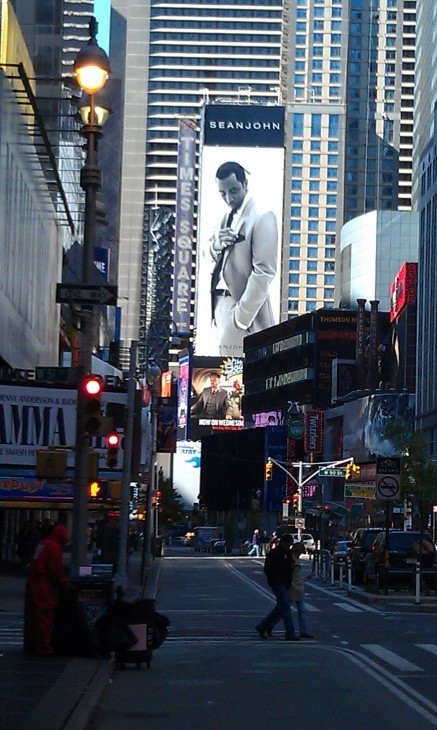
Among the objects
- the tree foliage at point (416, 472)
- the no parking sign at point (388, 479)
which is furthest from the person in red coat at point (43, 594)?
the tree foliage at point (416, 472)

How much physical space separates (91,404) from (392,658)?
525 cm

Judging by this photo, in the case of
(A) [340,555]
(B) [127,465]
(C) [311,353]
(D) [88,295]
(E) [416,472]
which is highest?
(C) [311,353]

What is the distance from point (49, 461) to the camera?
18172 millimetres

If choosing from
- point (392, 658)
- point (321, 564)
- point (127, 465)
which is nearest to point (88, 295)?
point (392, 658)

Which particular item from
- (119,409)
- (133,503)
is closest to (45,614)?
(119,409)

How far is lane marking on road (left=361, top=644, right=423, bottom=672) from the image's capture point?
17375 millimetres

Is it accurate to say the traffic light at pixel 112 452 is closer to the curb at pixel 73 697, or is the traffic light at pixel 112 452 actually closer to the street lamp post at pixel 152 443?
the street lamp post at pixel 152 443

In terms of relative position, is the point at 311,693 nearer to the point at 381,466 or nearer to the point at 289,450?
the point at 381,466

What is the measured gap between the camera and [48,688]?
44.9 ft

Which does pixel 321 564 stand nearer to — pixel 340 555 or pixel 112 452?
pixel 340 555

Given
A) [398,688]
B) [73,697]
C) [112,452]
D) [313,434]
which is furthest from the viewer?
[313,434]

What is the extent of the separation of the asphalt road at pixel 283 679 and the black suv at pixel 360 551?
12.9 m

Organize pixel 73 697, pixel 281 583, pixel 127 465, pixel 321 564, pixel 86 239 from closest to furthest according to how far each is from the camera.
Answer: pixel 73 697
pixel 86 239
pixel 281 583
pixel 127 465
pixel 321 564

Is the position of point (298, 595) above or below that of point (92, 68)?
below
